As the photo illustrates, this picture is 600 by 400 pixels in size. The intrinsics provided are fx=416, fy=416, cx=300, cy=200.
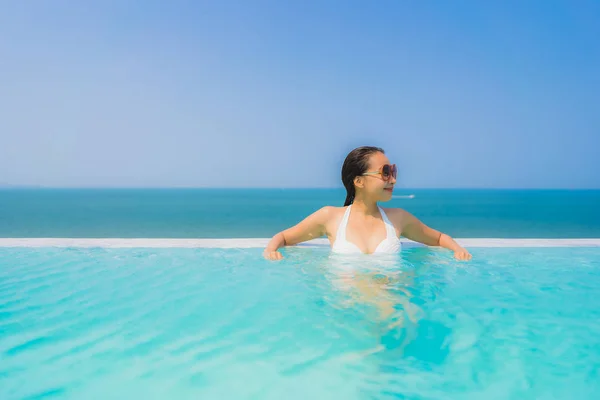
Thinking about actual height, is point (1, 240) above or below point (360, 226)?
below

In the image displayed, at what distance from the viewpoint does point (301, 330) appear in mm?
2377

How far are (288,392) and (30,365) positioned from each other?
1.21 meters

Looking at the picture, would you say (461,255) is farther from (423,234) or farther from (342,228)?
(342,228)

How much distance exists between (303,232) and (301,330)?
1.58 meters

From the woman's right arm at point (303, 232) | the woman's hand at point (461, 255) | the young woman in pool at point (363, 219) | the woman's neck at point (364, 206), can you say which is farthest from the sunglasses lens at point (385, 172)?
the woman's hand at point (461, 255)

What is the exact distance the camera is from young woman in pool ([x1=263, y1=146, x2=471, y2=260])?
358 centimetres

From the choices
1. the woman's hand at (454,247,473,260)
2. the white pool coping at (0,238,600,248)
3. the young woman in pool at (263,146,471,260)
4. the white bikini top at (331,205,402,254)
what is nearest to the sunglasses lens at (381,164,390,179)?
the young woman in pool at (263,146,471,260)

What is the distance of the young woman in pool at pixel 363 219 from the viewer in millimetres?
3584

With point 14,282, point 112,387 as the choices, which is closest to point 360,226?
point 112,387

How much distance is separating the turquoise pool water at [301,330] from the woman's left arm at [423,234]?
14 cm

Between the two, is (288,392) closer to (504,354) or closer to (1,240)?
(504,354)

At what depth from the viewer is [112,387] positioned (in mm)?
1747

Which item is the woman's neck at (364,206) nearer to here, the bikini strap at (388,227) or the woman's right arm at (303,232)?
the bikini strap at (388,227)

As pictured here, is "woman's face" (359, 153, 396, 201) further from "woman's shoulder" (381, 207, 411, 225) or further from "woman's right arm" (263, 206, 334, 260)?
"woman's right arm" (263, 206, 334, 260)
